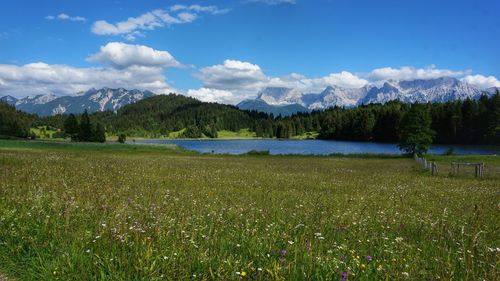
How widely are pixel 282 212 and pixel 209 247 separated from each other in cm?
459

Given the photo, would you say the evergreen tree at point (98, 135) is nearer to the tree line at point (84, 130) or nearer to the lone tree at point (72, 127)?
the tree line at point (84, 130)

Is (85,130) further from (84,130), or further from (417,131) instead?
(417,131)

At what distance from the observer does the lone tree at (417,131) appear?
91000 millimetres

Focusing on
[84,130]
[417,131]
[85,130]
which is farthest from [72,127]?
[417,131]

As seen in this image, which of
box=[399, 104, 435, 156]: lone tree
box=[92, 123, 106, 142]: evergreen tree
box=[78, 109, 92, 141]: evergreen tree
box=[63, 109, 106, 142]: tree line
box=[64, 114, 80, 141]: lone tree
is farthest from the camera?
box=[64, 114, 80, 141]: lone tree

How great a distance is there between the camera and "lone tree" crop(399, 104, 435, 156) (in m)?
91.0

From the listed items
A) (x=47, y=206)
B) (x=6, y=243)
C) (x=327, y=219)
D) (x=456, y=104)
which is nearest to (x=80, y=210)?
(x=47, y=206)

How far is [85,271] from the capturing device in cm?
580

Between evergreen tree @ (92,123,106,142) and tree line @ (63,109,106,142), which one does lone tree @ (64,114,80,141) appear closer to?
tree line @ (63,109,106,142)

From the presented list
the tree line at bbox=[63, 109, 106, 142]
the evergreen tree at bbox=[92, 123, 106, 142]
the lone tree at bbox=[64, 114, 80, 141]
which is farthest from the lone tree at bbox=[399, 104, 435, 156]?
the lone tree at bbox=[64, 114, 80, 141]

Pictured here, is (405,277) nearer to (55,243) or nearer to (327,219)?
(327,219)

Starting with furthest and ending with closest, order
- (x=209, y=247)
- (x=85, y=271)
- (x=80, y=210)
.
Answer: (x=80, y=210) → (x=209, y=247) → (x=85, y=271)

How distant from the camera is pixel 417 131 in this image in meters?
91.4

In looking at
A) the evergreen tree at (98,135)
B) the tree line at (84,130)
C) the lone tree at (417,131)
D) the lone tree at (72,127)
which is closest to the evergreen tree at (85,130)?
the tree line at (84,130)
